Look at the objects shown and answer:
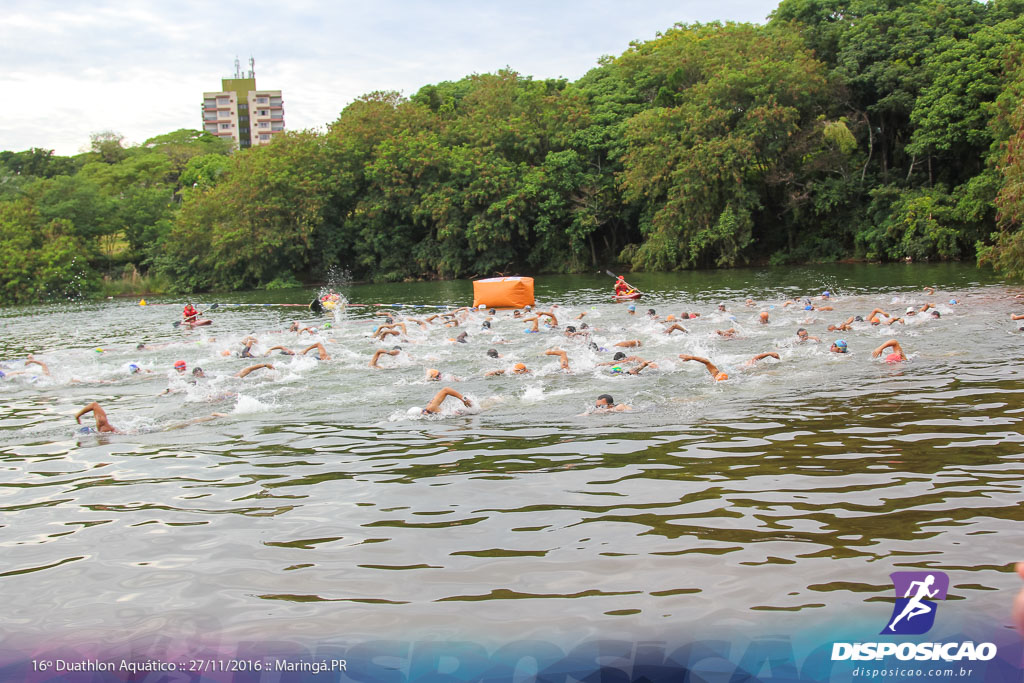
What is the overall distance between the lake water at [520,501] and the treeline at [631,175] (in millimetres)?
26766

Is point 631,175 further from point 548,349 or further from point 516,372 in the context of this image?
point 516,372

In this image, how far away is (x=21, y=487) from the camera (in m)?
8.25

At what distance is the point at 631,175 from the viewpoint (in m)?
43.0

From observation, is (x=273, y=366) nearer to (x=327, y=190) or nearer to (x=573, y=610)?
(x=573, y=610)

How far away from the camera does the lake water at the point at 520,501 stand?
16.2ft

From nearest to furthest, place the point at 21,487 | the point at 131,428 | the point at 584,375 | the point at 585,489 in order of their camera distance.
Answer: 1. the point at 585,489
2. the point at 21,487
3. the point at 131,428
4. the point at 584,375

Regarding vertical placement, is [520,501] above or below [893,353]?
below

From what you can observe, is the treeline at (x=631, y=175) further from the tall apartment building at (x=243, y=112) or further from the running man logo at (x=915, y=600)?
the tall apartment building at (x=243, y=112)

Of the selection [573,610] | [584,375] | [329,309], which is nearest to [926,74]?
[329,309]

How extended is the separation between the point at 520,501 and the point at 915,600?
3.31 metres

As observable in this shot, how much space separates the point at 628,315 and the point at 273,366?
11.5 m

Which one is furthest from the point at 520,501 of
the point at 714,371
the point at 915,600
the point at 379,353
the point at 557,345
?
the point at 557,345

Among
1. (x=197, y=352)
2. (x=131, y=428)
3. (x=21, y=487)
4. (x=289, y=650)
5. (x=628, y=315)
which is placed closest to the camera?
(x=289, y=650)

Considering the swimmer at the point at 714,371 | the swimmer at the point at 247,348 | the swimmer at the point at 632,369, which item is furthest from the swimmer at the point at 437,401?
the swimmer at the point at 247,348
